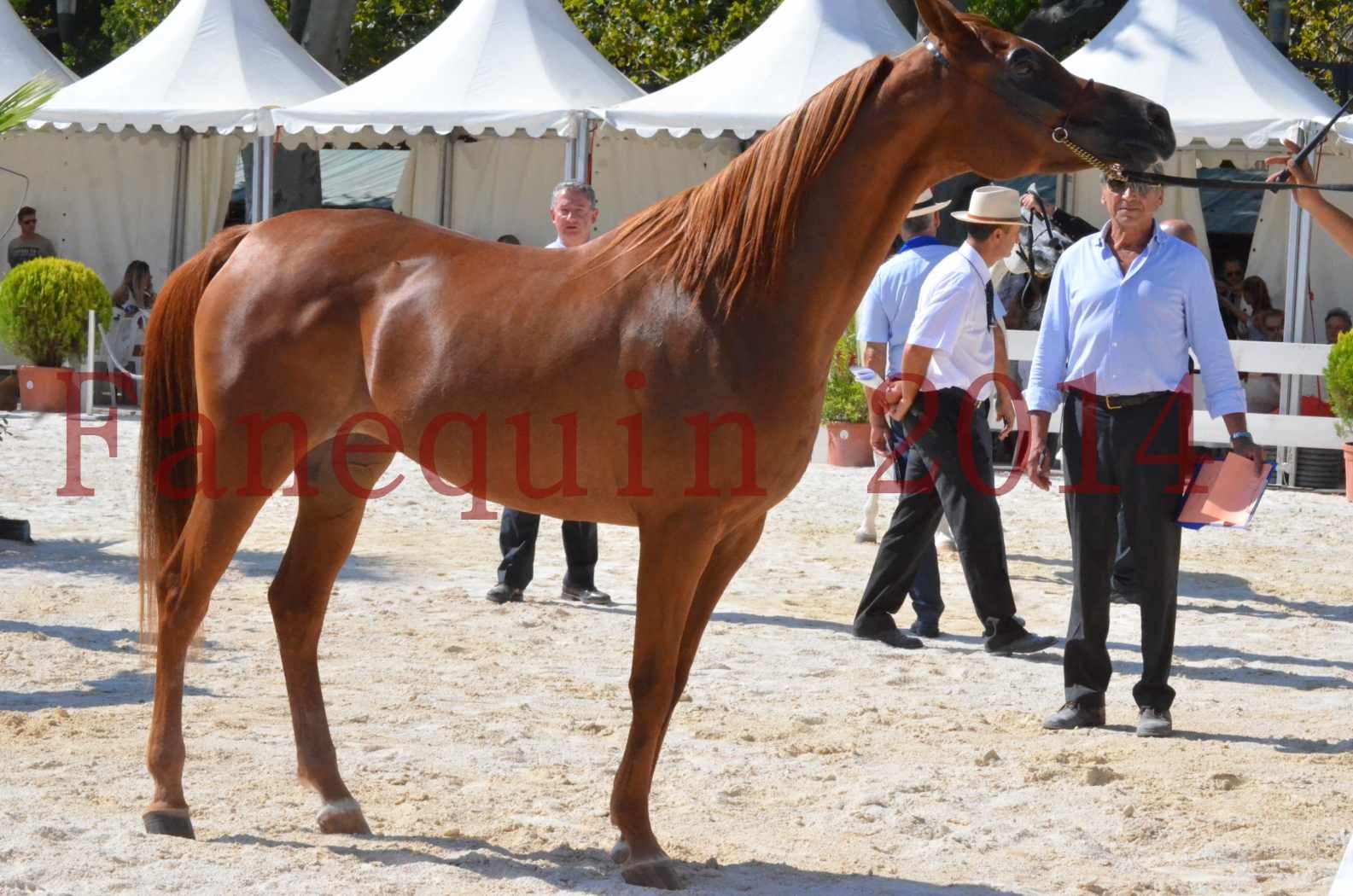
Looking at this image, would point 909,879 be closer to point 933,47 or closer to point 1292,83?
point 933,47

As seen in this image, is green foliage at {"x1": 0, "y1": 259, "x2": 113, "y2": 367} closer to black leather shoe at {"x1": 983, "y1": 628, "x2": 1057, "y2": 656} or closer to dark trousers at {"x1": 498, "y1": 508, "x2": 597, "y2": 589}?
dark trousers at {"x1": 498, "y1": 508, "x2": 597, "y2": 589}

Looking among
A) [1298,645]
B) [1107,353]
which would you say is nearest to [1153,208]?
[1107,353]

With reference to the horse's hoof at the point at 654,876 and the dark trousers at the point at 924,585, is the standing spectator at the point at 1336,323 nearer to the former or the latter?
the dark trousers at the point at 924,585

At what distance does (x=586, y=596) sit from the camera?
728 cm

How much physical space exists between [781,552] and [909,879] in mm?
5036

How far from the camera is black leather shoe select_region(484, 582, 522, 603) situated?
7.18 m

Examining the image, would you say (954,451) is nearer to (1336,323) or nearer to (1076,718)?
(1076,718)

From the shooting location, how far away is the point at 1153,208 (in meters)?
5.33

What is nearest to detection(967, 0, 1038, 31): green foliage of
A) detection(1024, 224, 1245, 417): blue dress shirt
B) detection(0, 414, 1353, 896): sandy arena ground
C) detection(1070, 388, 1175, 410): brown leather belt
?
detection(0, 414, 1353, 896): sandy arena ground

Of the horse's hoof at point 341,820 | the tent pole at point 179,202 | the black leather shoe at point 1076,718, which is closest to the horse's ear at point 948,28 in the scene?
the horse's hoof at point 341,820

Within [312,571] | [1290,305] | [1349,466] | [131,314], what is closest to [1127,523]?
[312,571]

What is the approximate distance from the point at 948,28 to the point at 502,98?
10853 mm

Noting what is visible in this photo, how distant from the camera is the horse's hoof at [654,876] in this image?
3658 mm

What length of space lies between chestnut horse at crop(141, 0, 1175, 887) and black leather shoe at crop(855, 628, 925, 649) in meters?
2.81
